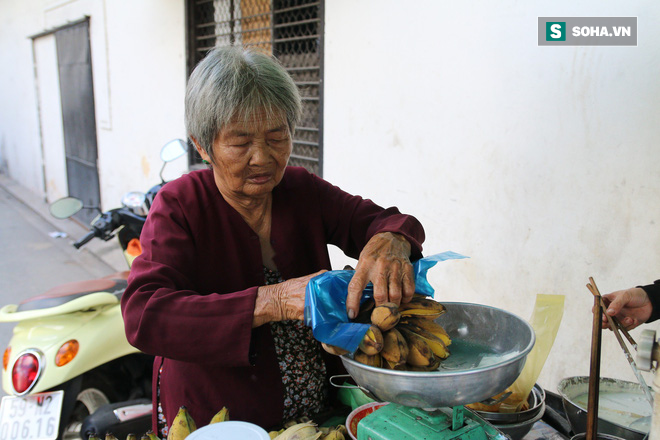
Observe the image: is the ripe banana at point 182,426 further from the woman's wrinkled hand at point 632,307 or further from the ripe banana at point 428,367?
the woman's wrinkled hand at point 632,307

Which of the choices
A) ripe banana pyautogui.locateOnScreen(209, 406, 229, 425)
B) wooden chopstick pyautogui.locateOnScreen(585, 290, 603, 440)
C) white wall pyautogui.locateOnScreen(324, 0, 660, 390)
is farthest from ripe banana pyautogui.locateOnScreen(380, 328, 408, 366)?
white wall pyautogui.locateOnScreen(324, 0, 660, 390)

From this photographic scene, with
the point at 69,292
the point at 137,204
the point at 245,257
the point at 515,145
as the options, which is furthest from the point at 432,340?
the point at 137,204

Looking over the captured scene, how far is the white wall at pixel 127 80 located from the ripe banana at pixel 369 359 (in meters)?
5.27

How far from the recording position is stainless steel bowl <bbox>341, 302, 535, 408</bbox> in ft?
3.61

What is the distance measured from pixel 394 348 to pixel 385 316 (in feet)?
0.25

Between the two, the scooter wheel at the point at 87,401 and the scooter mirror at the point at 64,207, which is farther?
the scooter mirror at the point at 64,207

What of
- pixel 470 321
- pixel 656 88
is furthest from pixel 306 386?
pixel 656 88

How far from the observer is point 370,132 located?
155 inches

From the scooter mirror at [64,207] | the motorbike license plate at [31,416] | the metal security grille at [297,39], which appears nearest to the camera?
the motorbike license plate at [31,416]

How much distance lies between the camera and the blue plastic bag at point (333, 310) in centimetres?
125

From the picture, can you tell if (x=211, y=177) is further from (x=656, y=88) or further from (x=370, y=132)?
(x=370, y=132)

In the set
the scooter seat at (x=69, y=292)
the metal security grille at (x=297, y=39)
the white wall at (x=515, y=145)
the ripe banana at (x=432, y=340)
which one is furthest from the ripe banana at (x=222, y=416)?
the metal security grille at (x=297, y=39)

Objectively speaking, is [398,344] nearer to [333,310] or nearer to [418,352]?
[418,352]

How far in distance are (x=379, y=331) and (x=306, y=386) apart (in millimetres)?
614
